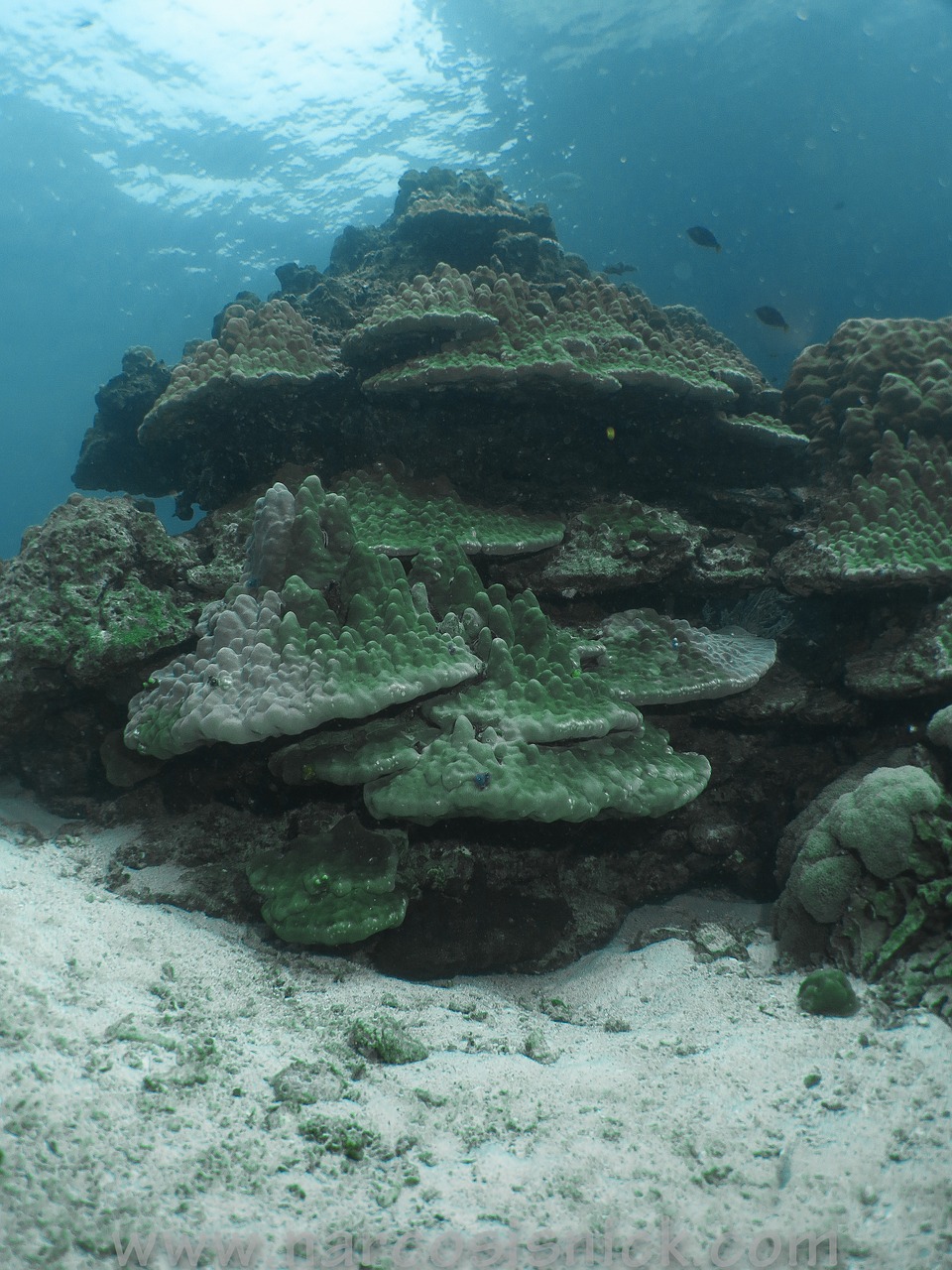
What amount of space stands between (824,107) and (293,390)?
48504 mm

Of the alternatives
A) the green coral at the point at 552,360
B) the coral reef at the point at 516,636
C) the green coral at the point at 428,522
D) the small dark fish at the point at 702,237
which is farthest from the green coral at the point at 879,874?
the small dark fish at the point at 702,237

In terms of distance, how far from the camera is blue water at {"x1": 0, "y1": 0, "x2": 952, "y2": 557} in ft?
83.6

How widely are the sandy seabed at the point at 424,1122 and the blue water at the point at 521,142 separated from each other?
30144 mm

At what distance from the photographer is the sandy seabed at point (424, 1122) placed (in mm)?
1495

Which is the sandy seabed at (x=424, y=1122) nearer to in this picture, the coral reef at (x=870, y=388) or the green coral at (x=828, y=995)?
the green coral at (x=828, y=995)

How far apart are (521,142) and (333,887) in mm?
40808

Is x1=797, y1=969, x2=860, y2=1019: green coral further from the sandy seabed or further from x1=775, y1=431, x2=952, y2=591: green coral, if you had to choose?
x1=775, y1=431, x2=952, y2=591: green coral

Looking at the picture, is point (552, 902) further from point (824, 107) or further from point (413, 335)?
point (824, 107)

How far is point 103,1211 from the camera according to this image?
1.39 m

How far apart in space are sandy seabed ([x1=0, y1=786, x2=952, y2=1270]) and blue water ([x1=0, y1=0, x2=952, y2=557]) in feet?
98.9

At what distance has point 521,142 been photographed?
109 feet

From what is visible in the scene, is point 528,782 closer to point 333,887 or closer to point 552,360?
point 333,887

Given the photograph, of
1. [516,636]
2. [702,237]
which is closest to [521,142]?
[702,237]

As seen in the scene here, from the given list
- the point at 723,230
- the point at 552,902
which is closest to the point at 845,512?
the point at 552,902
